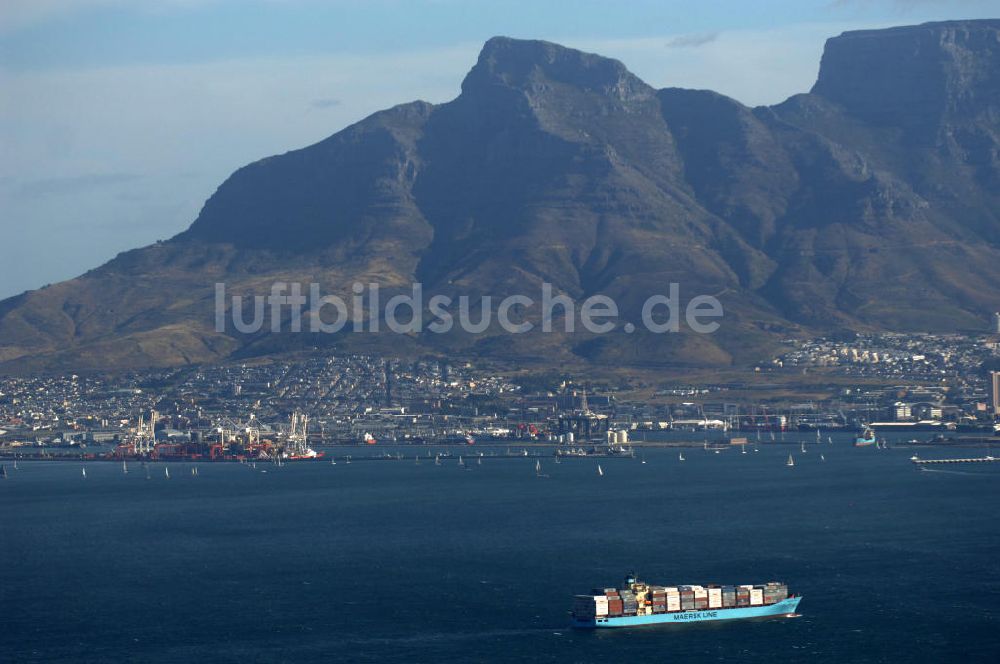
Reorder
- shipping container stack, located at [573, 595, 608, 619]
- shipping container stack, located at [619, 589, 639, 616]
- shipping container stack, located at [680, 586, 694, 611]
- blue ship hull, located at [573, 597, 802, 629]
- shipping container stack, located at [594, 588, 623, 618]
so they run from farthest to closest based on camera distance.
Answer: shipping container stack, located at [680, 586, 694, 611] → shipping container stack, located at [619, 589, 639, 616] → shipping container stack, located at [594, 588, 623, 618] → blue ship hull, located at [573, 597, 802, 629] → shipping container stack, located at [573, 595, 608, 619]

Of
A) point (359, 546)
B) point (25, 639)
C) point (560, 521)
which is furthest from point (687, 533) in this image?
point (25, 639)

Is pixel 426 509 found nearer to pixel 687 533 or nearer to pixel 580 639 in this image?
pixel 687 533

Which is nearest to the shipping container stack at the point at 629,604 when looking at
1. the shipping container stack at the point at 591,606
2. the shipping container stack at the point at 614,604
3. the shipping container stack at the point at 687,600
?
the shipping container stack at the point at 614,604

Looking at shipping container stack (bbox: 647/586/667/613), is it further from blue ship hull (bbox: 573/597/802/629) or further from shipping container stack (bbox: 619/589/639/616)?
shipping container stack (bbox: 619/589/639/616)

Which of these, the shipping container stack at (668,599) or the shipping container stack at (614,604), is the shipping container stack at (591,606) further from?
the shipping container stack at (614,604)

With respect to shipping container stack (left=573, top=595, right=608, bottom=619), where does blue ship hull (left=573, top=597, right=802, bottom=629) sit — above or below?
below

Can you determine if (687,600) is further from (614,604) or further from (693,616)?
Answer: (614,604)

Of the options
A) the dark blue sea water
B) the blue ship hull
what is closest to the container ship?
the blue ship hull

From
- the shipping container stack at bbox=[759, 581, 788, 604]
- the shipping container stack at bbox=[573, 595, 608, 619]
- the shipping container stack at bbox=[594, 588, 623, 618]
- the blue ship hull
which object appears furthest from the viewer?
the shipping container stack at bbox=[759, 581, 788, 604]

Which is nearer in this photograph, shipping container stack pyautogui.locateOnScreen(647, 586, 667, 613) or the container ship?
the container ship
